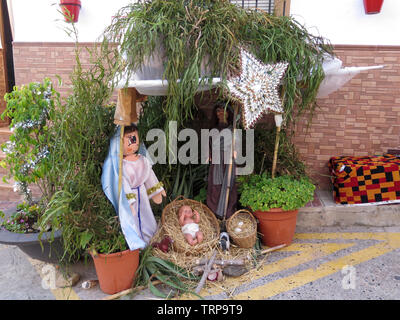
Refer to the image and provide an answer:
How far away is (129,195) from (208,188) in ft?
3.40

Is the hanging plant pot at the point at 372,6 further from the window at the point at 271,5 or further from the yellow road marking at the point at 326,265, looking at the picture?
the yellow road marking at the point at 326,265

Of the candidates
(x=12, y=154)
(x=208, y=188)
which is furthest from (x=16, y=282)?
(x=208, y=188)

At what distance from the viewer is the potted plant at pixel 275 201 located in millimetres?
3855

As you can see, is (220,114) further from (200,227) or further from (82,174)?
(82,174)

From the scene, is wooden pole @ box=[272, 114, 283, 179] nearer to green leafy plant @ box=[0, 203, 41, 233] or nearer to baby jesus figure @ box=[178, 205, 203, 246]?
baby jesus figure @ box=[178, 205, 203, 246]

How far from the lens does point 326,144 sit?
16.6ft

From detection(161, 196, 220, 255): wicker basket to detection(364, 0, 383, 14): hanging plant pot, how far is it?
339 centimetres

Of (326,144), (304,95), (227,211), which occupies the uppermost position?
(304,95)

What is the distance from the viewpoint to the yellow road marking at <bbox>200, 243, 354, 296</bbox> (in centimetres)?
338

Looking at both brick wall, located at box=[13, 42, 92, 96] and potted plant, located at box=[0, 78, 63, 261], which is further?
brick wall, located at box=[13, 42, 92, 96]

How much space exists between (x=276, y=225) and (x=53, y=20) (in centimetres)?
415

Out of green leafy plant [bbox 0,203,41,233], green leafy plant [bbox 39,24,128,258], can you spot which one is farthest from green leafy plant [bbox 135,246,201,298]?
green leafy plant [bbox 0,203,41,233]

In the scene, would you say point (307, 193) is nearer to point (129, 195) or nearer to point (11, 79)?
point (129, 195)

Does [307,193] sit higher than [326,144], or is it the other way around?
[326,144]
